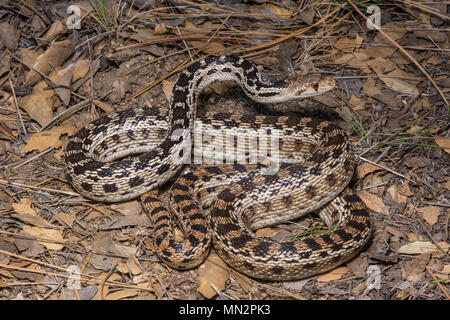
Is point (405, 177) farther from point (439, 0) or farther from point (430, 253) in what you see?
point (439, 0)

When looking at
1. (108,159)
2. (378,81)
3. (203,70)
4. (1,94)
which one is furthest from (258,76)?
(1,94)

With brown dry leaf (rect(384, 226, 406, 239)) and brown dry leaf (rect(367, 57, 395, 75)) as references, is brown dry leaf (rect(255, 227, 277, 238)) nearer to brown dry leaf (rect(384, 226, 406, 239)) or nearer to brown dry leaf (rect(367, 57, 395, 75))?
brown dry leaf (rect(384, 226, 406, 239))

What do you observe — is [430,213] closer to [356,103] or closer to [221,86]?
[356,103]

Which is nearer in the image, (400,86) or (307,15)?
(400,86)

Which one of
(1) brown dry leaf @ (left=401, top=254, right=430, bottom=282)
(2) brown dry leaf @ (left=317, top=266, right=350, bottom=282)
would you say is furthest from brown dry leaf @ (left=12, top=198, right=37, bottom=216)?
(1) brown dry leaf @ (left=401, top=254, right=430, bottom=282)

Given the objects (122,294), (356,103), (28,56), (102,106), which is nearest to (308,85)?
(356,103)

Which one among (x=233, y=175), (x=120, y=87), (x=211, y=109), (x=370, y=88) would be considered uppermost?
(x=120, y=87)

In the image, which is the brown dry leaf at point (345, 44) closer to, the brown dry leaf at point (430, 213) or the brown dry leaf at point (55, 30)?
the brown dry leaf at point (430, 213)
